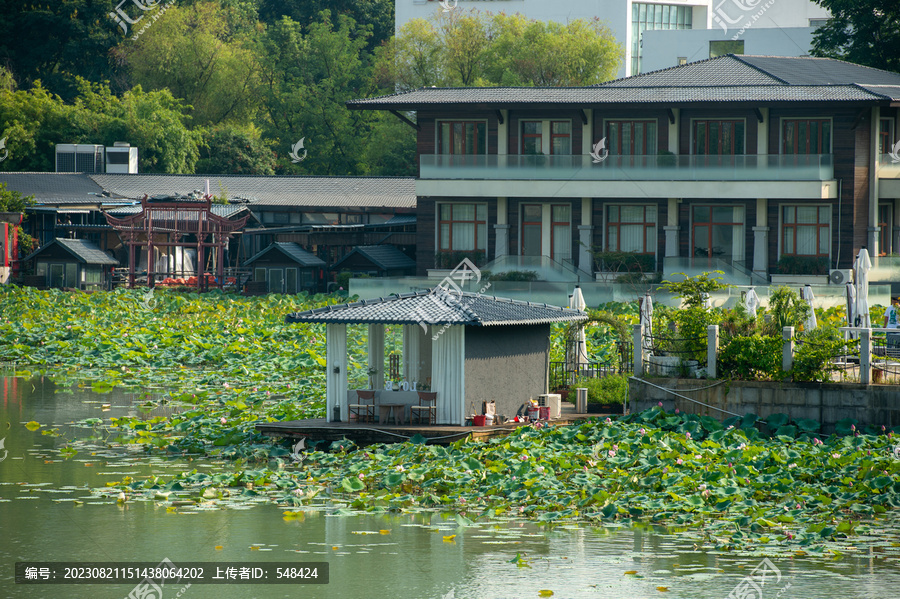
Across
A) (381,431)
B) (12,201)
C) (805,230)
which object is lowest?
(381,431)

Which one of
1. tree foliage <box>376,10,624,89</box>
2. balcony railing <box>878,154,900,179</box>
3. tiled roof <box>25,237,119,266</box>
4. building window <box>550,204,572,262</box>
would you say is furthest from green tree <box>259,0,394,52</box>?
balcony railing <box>878,154,900,179</box>

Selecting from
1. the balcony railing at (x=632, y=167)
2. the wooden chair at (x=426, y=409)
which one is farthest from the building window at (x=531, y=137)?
Answer: the wooden chair at (x=426, y=409)

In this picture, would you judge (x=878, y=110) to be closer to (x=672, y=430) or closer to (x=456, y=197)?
(x=456, y=197)

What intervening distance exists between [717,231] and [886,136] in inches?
282

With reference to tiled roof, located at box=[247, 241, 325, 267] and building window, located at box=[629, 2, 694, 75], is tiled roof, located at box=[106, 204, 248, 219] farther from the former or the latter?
building window, located at box=[629, 2, 694, 75]

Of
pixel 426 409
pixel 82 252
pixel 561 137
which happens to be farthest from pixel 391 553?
→ pixel 82 252

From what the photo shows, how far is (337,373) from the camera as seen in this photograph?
76.4 ft

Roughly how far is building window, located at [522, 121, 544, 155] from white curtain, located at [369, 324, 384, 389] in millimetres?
27626

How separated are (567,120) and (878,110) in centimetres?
1141

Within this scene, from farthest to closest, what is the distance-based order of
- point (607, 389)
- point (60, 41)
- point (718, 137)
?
point (60, 41)
point (718, 137)
point (607, 389)

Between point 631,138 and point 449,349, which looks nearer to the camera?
point 449,349

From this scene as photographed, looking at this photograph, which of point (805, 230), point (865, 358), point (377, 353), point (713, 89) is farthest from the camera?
point (713, 89)

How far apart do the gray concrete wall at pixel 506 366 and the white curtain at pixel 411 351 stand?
4.35 feet

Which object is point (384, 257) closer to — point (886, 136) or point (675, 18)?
point (886, 136)
